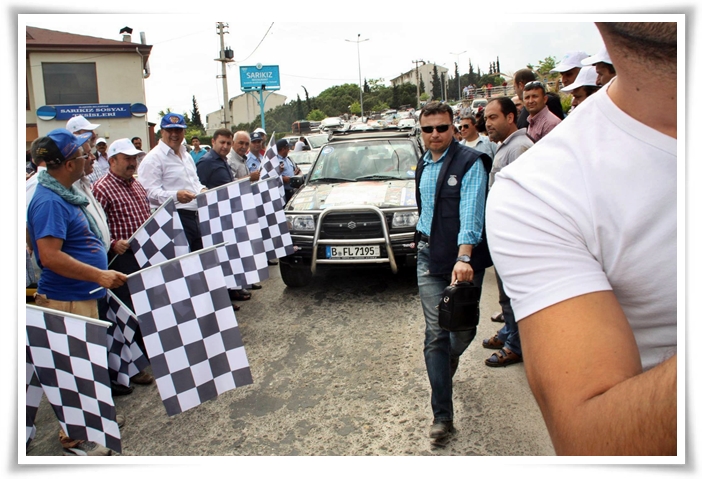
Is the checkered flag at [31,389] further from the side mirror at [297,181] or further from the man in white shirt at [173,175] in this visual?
the side mirror at [297,181]

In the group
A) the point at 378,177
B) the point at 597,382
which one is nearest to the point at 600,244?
the point at 597,382

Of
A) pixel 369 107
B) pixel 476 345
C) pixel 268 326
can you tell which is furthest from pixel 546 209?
pixel 369 107

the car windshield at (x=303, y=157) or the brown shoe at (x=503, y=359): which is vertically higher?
the car windshield at (x=303, y=157)

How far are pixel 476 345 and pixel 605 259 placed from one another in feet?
12.7

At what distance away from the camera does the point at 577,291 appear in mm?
790

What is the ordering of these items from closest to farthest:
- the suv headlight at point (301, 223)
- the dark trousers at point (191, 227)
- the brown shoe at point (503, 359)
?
the brown shoe at point (503, 359) < the dark trousers at point (191, 227) < the suv headlight at point (301, 223)

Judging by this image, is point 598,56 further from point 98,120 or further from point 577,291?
point 98,120

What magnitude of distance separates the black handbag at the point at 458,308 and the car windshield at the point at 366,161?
4.10 meters

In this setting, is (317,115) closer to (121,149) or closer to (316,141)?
(316,141)

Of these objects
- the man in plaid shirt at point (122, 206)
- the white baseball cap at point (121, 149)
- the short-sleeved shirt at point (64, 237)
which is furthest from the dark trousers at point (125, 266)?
the white baseball cap at point (121, 149)

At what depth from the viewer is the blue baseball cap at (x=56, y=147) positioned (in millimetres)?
3231

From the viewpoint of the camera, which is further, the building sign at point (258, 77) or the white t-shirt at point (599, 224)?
the building sign at point (258, 77)

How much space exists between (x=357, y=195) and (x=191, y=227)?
1.95m
